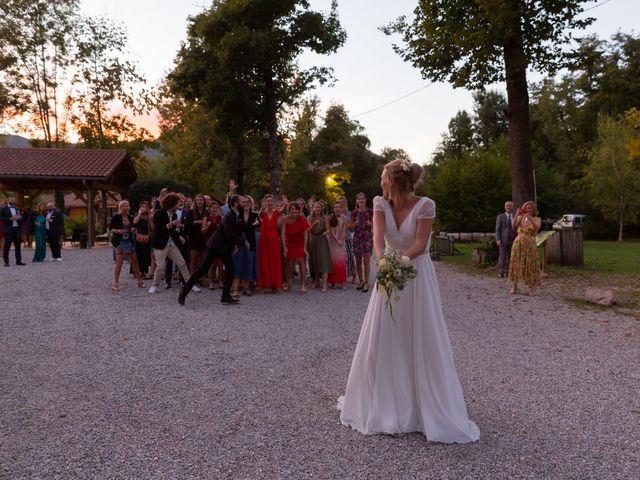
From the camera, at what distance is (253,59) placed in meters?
25.6

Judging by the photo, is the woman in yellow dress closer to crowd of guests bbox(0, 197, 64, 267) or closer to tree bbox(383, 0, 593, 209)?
tree bbox(383, 0, 593, 209)

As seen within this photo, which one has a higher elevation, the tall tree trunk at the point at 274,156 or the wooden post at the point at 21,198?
the tall tree trunk at the point at 274,156

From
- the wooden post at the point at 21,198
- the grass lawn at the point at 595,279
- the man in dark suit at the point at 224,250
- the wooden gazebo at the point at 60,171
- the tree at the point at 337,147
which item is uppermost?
the tree at the point at 337,147

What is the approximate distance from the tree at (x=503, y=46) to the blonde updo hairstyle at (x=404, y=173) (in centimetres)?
1113

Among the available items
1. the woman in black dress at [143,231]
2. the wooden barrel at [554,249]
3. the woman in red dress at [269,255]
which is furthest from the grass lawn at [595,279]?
the woman in black dress at [143,231]

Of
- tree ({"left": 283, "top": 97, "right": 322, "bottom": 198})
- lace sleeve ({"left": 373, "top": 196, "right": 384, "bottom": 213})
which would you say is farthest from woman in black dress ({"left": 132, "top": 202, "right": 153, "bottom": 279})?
tree ({"left": 283, "top": 97, "right": 322, "bottom": 198})

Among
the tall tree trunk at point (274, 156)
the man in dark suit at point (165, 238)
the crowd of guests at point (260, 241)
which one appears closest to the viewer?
the man in dark suit at point (165, 238)

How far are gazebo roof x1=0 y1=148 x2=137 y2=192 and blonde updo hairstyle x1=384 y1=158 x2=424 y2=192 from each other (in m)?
24.5

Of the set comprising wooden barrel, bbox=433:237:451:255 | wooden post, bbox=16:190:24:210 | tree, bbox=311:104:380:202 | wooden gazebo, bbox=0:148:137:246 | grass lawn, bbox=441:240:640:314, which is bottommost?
grass lawn, bbox=441:240:640:314

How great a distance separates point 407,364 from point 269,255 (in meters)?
7.47

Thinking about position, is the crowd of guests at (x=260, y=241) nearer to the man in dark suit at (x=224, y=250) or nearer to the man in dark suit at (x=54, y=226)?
the man in dark suit at (x=224, y=250)

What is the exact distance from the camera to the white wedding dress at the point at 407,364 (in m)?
3.81

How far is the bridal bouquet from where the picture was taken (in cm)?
376

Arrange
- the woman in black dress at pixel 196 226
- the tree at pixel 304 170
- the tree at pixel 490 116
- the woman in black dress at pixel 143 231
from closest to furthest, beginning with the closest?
the woman in black dress at pixel 196 226 < the woman in black dress at pixel 143 231 < the tree at pixel 304 170 < the tree at pixel 490 116
